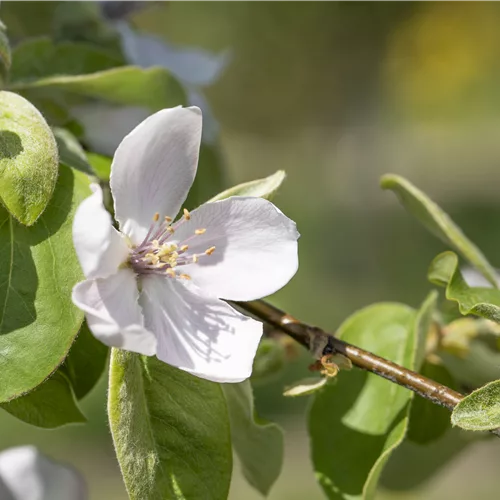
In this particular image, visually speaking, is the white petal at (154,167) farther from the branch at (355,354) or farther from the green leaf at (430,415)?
the green leaf at (430,415)

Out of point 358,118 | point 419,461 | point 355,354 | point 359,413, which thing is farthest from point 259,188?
point 358,118

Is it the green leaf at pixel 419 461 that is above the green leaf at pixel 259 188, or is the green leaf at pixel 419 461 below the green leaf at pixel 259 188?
below

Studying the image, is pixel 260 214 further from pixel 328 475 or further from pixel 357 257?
pixel 357 257

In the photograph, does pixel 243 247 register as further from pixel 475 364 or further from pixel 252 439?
pixel 475 364

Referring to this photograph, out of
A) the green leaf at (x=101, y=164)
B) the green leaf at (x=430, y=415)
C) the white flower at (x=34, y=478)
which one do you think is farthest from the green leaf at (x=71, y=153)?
the green leaf at (x=430, y=415)

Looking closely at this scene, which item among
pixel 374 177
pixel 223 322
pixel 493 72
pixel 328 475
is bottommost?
pixel 374 177

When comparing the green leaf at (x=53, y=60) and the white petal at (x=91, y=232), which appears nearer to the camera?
the white petal at (x=91, y=232)

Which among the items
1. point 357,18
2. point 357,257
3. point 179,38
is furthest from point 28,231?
point 357,18
